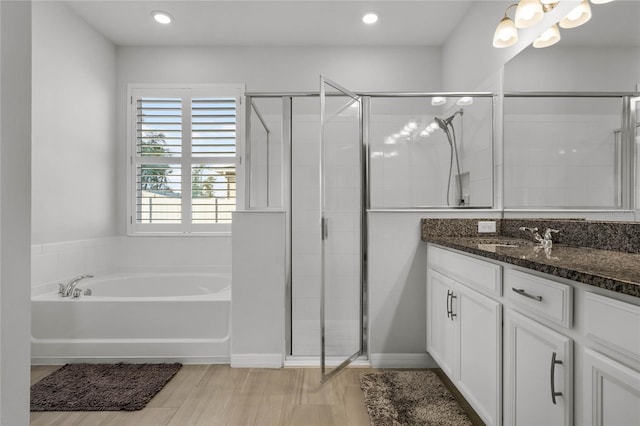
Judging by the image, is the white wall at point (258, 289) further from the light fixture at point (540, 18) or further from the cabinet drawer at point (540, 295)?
the light fixture at point (540, 18)

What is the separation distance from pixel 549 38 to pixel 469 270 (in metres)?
1.37

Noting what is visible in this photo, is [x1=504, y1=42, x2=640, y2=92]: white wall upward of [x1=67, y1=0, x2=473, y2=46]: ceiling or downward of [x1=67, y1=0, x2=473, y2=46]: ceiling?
downward

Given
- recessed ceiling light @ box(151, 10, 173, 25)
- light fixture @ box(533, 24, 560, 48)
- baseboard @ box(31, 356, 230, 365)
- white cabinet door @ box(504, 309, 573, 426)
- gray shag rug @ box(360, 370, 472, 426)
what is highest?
recessed ceiling light @ box(151, 10, 173, 25)

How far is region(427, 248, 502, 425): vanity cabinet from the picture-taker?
1484 mm

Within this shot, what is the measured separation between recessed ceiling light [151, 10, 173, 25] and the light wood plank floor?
2819 mm

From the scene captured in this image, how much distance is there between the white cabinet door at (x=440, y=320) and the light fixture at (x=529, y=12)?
1.45 m

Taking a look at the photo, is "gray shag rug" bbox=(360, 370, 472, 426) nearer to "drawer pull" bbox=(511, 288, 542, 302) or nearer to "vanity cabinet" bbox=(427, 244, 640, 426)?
"vanity cabinet" bbox=(427, 244, 640, 426)

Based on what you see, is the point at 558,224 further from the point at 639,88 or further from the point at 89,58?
the point at 89,58

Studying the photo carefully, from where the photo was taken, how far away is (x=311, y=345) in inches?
104

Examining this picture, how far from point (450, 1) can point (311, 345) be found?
2.88m

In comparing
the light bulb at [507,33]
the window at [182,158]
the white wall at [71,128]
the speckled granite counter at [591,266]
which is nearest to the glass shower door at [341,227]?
the speckled granite counter at [591,266]

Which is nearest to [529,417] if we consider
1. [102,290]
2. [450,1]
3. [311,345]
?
[311,345]

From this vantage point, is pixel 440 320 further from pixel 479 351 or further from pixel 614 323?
pixel 614 323

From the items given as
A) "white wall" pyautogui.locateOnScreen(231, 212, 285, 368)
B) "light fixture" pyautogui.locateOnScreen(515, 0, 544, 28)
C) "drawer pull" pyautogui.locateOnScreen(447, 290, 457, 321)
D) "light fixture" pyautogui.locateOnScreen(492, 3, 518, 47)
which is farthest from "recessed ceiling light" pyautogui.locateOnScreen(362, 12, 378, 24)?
"drawer pull" pyautogui.locateOnScreen(447, 290, 457, 321)
